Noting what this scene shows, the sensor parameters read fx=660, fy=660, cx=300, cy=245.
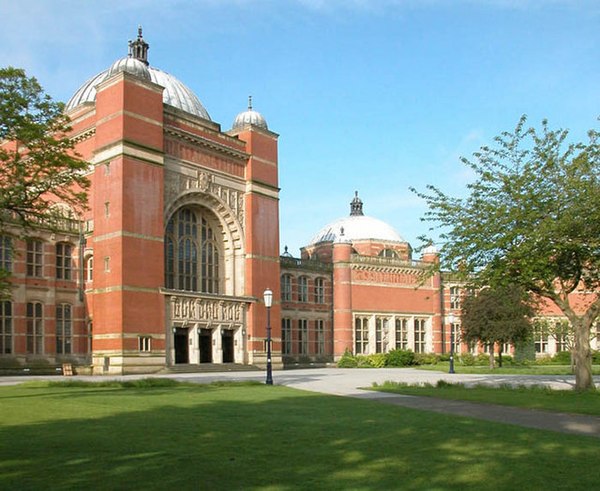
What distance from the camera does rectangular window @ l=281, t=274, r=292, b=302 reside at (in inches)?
2283

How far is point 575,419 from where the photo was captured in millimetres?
14086

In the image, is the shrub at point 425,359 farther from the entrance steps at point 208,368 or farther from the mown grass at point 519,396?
the mown grass at point 519,396

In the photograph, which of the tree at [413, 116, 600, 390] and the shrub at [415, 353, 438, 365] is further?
the shrub at [415, 353, 438, 365]

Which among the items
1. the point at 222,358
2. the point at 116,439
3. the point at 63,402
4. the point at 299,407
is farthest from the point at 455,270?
the point at 222,358

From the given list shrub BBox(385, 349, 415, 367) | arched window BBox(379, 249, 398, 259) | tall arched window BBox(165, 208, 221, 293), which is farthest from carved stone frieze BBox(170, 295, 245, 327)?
arched window BBox(379, 249, 398, 259)

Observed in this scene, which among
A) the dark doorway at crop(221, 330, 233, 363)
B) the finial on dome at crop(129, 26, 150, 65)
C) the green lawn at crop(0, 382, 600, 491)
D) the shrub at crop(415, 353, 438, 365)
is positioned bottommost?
the shrub at crop(415, 353, 438, 365)

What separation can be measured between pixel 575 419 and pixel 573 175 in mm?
10263

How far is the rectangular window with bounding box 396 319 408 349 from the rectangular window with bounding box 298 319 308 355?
11.6 metres

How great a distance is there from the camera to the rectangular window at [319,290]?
60.7 meters

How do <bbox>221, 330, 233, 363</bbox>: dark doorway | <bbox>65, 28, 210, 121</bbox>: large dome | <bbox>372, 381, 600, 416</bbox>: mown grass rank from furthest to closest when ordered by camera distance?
<bbox>65, 28, 210, 121</bbox>: large dome < <bbox>221, 330, 233, 363</bbox>: dark doorway < <bbox>372, 381, 600, 416</bbox>: mown grass

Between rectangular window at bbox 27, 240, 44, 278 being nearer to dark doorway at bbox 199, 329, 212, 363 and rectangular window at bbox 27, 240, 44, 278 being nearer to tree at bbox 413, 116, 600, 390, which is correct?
dark doorway at bbox 199, 329, 212, 363

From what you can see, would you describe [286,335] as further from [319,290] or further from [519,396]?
[519,396]

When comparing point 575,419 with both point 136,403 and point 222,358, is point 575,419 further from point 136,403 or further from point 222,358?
point 222,358

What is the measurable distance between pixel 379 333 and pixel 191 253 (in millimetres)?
24948
